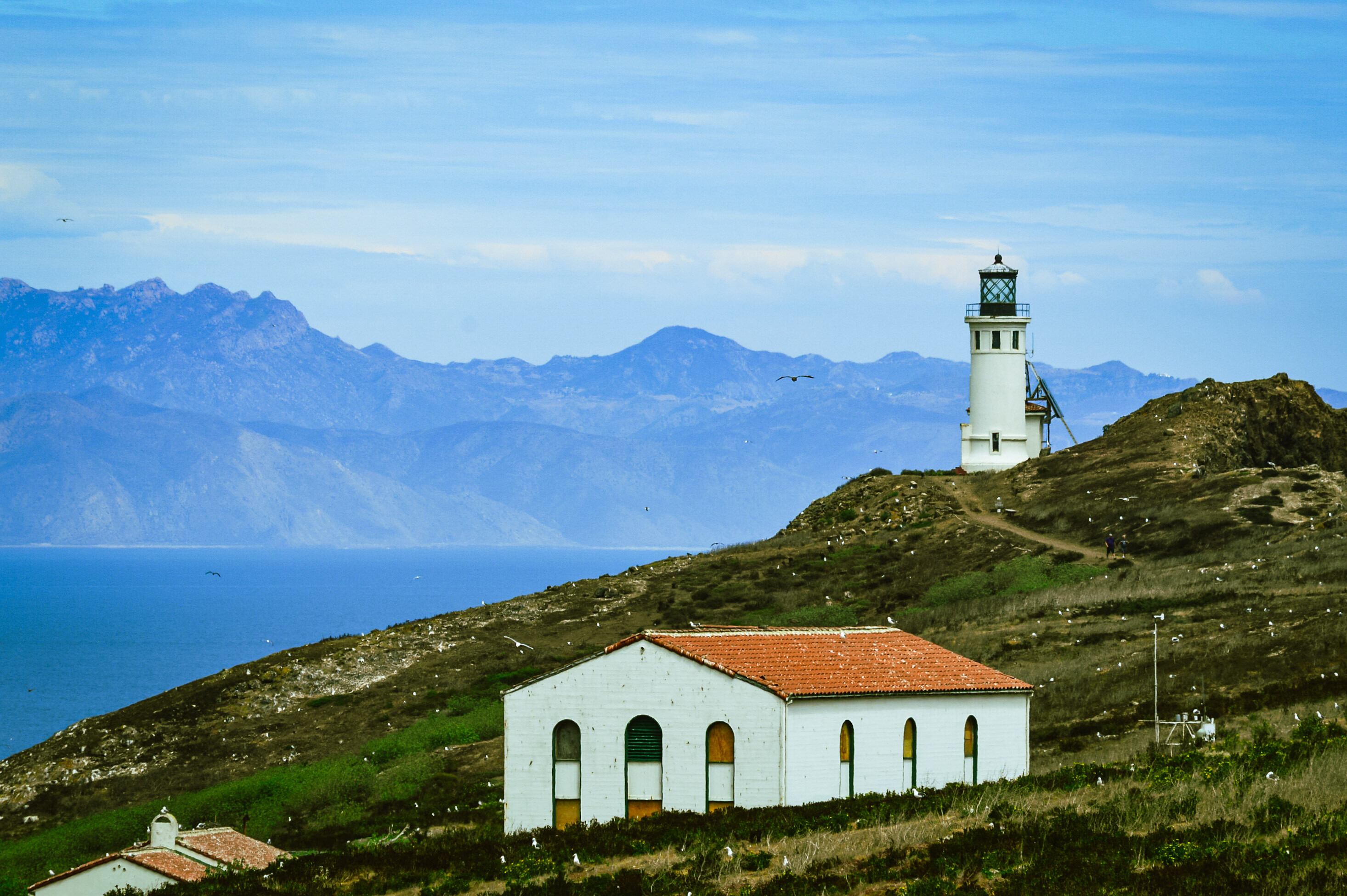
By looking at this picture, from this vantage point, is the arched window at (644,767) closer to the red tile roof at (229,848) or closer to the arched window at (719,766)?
the arched window at (719,766)

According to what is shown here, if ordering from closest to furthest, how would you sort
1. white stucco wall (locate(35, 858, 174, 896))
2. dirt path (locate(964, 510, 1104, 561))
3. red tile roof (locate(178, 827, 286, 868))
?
white stucco wall (locate(35, 858, 174, 896)) < red tile roof (locate(178, 827, 286, 868)) < dirt path (locate(964, 510, 1104, 561))

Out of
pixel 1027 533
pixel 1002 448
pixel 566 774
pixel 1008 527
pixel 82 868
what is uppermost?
pixel 1002 448

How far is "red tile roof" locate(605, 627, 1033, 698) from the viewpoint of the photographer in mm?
33094

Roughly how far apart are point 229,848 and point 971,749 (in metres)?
18.2

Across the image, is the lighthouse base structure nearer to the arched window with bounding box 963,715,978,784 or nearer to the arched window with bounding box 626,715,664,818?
the arched window with bounding box 963,715,978,784

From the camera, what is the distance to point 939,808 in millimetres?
27938

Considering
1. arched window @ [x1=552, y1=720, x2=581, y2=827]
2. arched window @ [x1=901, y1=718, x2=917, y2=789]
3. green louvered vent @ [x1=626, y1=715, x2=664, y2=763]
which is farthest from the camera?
arched window @ [x1=901, y1=718, x2=917, y2=789]

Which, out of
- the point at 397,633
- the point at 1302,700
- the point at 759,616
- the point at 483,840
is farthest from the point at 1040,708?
the point at 397,633

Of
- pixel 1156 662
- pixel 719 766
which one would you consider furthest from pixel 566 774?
pixel 1156 662

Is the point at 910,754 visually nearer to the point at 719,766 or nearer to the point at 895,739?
the point at 895,739

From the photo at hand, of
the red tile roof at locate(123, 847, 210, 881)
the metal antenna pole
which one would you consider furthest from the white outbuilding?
the red tile roof at locate(123, 847, 210, 881)

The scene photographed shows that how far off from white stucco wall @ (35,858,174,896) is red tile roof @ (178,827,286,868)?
5.56 feet

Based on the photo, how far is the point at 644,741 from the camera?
32.8m

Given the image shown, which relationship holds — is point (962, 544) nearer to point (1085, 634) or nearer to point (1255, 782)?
point (1085, 634)
